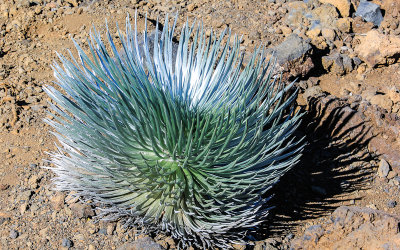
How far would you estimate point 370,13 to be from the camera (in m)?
3.86

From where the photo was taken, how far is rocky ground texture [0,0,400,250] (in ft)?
7.57

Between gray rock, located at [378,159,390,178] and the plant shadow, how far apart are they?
0.05m

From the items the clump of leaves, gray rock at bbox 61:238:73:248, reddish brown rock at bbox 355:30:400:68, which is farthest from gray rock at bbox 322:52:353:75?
gray rock at bbox 61:238:73:248

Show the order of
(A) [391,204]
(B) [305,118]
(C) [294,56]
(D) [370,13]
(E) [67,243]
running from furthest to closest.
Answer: (D) [370,13]
(C) [294,56]
(B) [305,118]
(A) [391,204]
(E) [67,243]

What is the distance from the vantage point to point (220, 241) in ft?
7.47

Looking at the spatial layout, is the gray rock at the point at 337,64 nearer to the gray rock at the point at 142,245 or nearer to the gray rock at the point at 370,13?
the gray rock at the point at 370,13

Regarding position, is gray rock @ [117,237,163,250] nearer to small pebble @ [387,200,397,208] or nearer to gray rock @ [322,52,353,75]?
small pebble @ [387,200,397,208]

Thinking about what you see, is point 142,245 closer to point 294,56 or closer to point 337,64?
point 294,56

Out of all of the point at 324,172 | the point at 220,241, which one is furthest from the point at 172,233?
the point at 324,172

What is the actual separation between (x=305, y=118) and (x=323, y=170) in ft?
1.38

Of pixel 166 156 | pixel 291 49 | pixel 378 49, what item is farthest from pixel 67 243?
pixel 378 49

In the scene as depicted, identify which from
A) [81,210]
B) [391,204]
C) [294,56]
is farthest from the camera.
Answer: [294,56]

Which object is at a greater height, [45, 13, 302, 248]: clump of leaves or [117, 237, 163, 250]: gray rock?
[45, 13, 302, 248]: clump of leaves

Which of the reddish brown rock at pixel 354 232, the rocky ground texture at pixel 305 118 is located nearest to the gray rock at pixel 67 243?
the rocky ground texture at pixel 305 118
